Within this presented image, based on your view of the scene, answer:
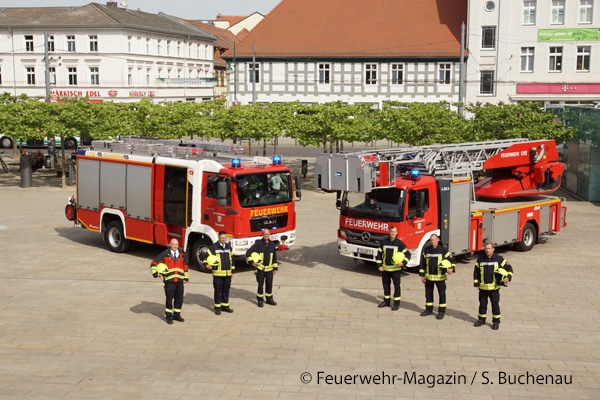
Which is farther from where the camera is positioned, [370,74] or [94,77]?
[94,77]

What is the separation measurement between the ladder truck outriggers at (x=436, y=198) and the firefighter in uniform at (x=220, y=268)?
3.76 m

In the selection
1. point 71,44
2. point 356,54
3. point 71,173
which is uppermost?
point 71,44

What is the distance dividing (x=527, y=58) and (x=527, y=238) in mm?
38550

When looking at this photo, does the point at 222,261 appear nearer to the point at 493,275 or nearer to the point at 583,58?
the point at 493,275

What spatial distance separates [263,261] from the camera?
15.5m

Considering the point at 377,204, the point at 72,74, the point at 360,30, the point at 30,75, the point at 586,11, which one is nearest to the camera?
the point at 377,204

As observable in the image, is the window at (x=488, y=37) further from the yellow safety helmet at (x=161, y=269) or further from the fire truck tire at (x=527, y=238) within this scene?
the yellow safety helmet at (x=161, y=269)

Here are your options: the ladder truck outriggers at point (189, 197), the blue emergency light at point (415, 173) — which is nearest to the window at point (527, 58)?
the ladder truck outriggers at point (189, 197)

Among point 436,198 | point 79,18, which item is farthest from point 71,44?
point 436,198

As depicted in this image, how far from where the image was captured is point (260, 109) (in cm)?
3634

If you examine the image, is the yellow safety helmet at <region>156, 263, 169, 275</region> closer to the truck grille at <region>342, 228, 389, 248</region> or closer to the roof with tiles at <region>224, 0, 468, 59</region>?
the truck grille at <region>342, 228, 389, 248</region>

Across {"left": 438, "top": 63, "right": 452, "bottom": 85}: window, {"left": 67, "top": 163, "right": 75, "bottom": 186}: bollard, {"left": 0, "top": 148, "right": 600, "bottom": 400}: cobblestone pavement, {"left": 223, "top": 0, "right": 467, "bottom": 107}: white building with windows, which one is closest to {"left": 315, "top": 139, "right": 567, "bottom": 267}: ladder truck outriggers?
{"left": 0, "top": 148, "right": 600, "bottom": 400}: cobblestone pavement

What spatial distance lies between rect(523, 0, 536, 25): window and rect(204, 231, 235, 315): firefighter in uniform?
1824 inches

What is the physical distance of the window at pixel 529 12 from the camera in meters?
55.8
